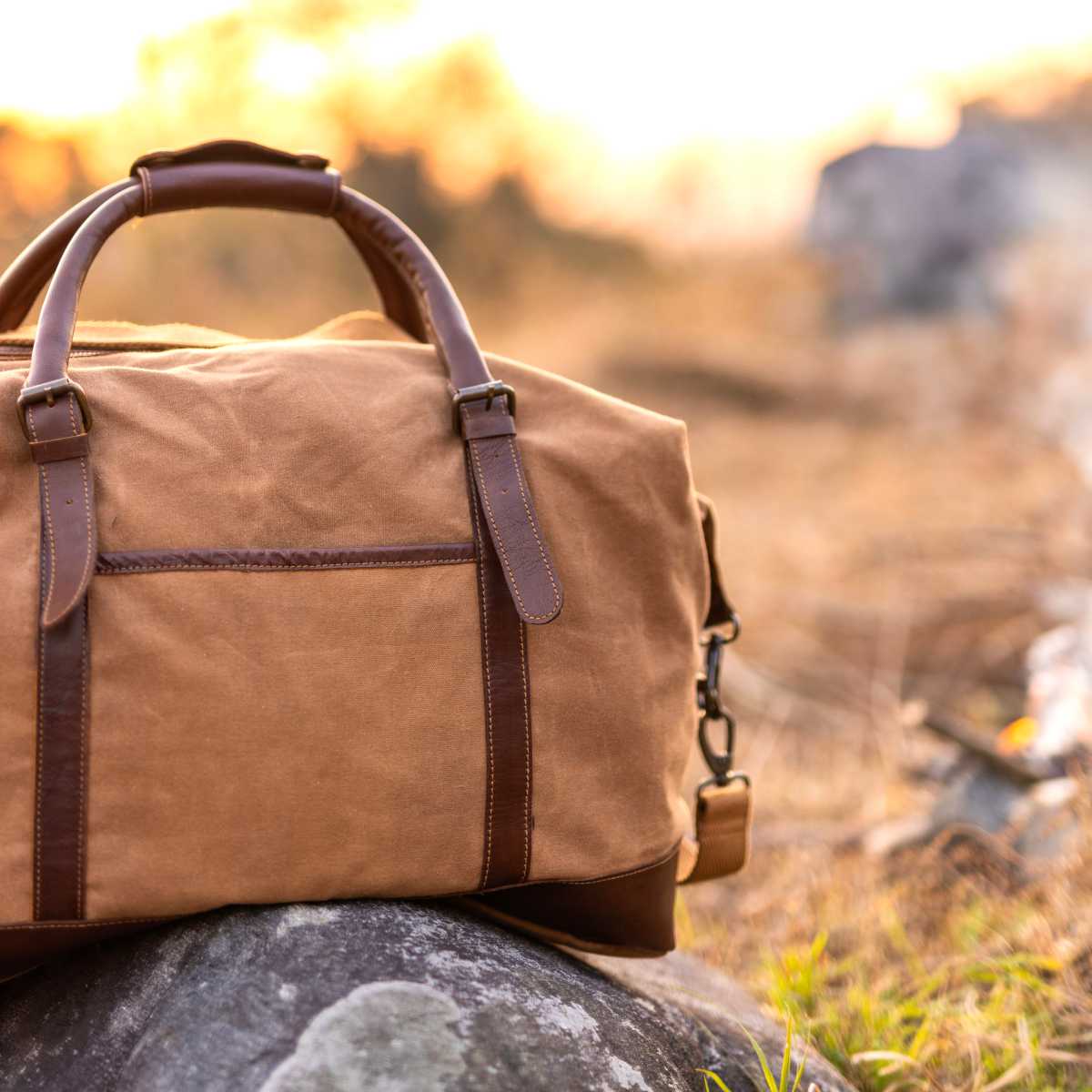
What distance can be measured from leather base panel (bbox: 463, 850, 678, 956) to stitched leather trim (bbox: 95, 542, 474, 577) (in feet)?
1.40

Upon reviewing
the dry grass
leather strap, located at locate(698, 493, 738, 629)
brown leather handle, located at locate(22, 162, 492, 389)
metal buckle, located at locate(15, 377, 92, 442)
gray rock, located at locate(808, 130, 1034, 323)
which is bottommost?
the dry grass

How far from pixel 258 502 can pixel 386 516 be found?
147 mm

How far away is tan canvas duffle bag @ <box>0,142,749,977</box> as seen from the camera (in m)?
1.16

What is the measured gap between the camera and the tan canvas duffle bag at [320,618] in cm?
116

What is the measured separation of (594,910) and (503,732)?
0.29 m

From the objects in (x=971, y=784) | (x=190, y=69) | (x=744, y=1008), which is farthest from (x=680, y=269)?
(x=744, y=1008)

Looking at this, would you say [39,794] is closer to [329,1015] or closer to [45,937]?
[45,937]

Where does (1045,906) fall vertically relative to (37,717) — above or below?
below

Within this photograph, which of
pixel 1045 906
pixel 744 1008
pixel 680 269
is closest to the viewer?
pixel 744 1008

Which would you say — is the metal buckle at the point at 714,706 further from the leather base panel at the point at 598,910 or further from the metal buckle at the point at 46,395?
the metal buckle at the point at 46,395

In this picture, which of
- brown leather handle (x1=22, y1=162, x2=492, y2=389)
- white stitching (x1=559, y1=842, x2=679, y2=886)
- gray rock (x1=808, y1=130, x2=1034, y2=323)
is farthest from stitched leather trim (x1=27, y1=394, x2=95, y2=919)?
gray rock (x1=808, y1=130, x2=1034, y2=323)

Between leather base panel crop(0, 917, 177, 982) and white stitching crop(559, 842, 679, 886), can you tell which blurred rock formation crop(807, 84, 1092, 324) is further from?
leather base panel crop(0, 917, 177, 982)

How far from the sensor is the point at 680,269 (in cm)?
1460

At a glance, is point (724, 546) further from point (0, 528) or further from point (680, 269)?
point (680, 269)
